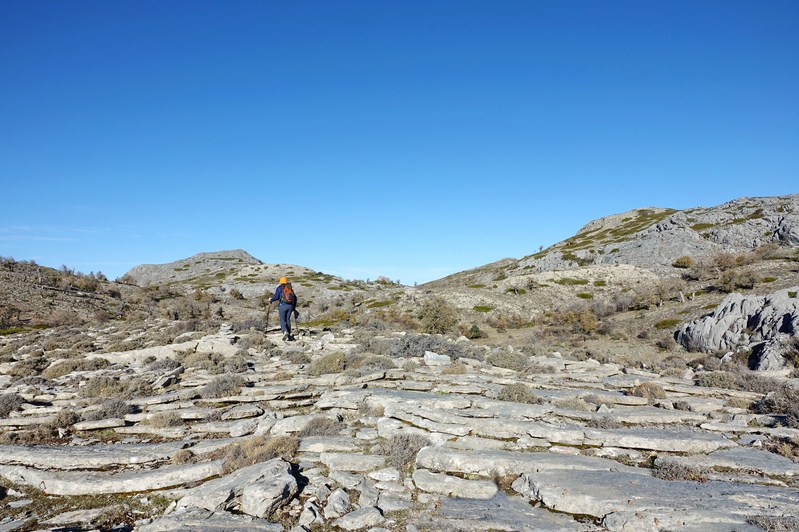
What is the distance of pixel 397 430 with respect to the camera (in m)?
10.3

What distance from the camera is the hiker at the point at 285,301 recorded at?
2027 cm

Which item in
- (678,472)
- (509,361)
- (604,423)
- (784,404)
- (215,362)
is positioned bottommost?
(678,472)

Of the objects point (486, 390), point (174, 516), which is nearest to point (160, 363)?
point (174, 516)

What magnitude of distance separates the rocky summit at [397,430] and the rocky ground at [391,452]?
0.04 m

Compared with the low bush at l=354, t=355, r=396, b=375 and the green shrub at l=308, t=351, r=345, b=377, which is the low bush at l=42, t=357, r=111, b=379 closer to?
the green shrub at l=308, t=351, r=345, b=377

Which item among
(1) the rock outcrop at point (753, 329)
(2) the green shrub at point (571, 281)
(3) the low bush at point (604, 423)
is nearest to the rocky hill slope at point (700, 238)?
(2) the green shrub at point (571, 281)

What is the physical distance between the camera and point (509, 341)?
2989 cm

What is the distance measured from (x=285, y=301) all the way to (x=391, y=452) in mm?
13094

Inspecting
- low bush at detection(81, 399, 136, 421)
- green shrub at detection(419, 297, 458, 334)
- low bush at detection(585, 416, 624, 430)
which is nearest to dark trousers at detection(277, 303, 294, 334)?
low bush at detection(81, 399, 136, 421)

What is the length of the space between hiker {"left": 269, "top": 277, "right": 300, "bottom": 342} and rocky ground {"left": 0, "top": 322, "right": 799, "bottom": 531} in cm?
469

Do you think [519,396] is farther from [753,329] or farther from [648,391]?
→ [753,329]

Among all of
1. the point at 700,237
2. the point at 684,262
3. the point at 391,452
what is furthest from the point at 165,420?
the point at 700,237

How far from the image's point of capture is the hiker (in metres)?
20.3

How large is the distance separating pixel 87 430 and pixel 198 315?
3016cm
